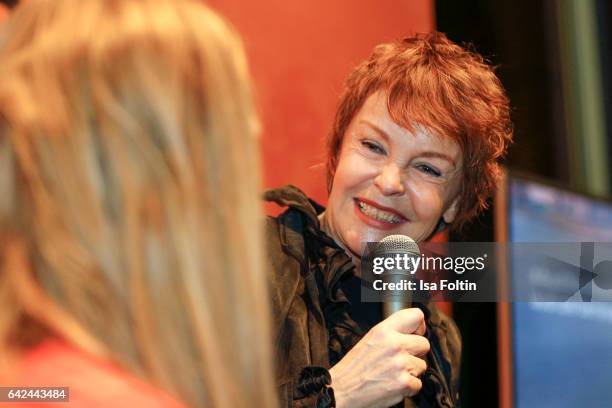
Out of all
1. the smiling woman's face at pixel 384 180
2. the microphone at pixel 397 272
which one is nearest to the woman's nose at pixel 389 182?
the smiling woman's face at pixel 384 180

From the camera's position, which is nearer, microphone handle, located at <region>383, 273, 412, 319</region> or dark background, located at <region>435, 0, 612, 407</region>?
microphone handle, located at <region>383, 273, 412, 319</region>

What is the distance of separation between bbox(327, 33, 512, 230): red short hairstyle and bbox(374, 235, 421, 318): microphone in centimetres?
33

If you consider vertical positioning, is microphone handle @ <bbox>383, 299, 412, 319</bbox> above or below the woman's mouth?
below

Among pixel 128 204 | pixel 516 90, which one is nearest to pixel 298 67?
pixel 516 90

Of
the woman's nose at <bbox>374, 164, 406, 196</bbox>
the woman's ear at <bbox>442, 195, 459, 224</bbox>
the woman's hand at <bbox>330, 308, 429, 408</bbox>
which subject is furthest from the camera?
the woman's ear at <bbox>442, 195, 459, 224</bbox>

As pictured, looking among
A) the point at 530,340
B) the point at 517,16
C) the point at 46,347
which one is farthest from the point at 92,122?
the point at 517,16

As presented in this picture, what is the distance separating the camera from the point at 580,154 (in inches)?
163

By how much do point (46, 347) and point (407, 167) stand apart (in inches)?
49.9

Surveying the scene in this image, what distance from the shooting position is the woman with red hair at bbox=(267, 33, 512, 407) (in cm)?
175

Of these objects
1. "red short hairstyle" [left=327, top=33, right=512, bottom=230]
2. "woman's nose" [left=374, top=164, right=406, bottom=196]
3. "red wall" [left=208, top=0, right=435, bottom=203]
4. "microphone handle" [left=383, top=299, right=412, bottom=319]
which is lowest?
"microphone handle" [left=383, top=299, right=412, bottom=319]

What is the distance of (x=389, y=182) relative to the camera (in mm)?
2014

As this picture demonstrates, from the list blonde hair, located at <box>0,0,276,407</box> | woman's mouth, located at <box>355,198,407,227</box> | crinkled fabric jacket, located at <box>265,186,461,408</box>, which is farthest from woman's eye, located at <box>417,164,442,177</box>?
blonde hair, located at <box>0,0,276,407</box>

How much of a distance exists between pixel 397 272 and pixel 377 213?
280 millimetres

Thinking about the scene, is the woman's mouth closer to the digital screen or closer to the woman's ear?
the woman's ear
